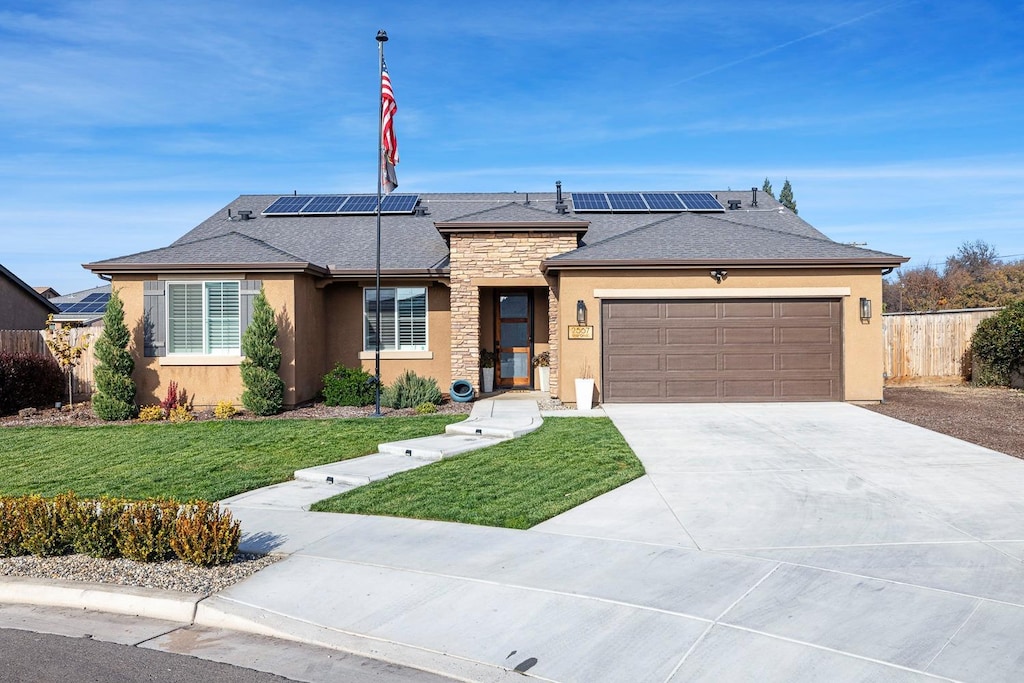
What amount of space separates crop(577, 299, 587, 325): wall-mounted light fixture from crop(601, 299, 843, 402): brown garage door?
0.41 m

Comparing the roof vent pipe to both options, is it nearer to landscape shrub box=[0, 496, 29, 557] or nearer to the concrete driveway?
the concrete driveway

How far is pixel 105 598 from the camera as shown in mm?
5984

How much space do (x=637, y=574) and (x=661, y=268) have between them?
34.9ft

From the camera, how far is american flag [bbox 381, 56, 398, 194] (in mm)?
15258

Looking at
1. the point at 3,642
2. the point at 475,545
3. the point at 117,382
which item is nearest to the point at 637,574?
the point at 475,545

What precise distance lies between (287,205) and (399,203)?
10.9ft

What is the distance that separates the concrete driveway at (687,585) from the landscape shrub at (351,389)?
Answer: 8.13 m

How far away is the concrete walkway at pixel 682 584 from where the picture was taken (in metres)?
4.77

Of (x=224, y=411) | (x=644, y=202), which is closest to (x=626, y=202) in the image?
(x=644, y=202)

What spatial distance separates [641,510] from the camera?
795 cm

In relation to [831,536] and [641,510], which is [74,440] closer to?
[641,510]

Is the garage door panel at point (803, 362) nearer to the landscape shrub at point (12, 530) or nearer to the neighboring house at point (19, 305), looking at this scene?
the landscape shrub at point (12, 530)

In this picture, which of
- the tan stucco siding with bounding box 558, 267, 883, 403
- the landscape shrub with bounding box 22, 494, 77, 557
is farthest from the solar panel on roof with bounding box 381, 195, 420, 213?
the landscape shrub with bounding box 22, 494, 77, 557

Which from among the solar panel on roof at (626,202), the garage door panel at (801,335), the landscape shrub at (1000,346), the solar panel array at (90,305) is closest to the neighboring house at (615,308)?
the garage door panel at (801,335)
